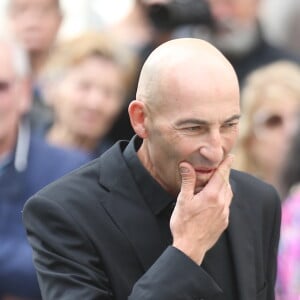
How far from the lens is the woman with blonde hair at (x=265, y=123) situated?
550 centimetres

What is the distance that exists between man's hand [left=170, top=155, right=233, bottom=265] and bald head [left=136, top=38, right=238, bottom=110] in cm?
21

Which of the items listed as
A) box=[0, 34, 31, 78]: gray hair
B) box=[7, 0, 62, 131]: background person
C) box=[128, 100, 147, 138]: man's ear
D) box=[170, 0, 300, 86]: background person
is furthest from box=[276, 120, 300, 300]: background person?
box=[7, 0, 62, 131]: background person

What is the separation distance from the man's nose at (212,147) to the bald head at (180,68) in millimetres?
134

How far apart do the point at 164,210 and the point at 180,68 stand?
41 centimetres

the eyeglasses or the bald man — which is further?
the eyeglasses

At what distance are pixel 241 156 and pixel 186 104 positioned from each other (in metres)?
2.79

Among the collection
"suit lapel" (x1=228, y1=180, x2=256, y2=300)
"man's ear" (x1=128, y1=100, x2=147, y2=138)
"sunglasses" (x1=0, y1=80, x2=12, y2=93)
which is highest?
"man's ear" (x1=128, y1=100, x2=147, y2=138)

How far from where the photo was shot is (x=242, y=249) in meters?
2.94

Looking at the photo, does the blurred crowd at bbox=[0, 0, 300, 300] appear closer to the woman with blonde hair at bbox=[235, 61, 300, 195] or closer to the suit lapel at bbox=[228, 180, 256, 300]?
Result: the woman with blonde hair at bbox=[235, 61, 300, 195]

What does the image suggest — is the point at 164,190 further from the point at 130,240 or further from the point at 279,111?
the point at 279,111

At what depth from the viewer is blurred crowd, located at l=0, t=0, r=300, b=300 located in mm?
4715

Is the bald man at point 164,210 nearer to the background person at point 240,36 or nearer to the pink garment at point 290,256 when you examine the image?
the pink garment at point 290,256

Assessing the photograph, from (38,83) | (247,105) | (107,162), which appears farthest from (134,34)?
(107,162)

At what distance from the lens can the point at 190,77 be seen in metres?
2.76
